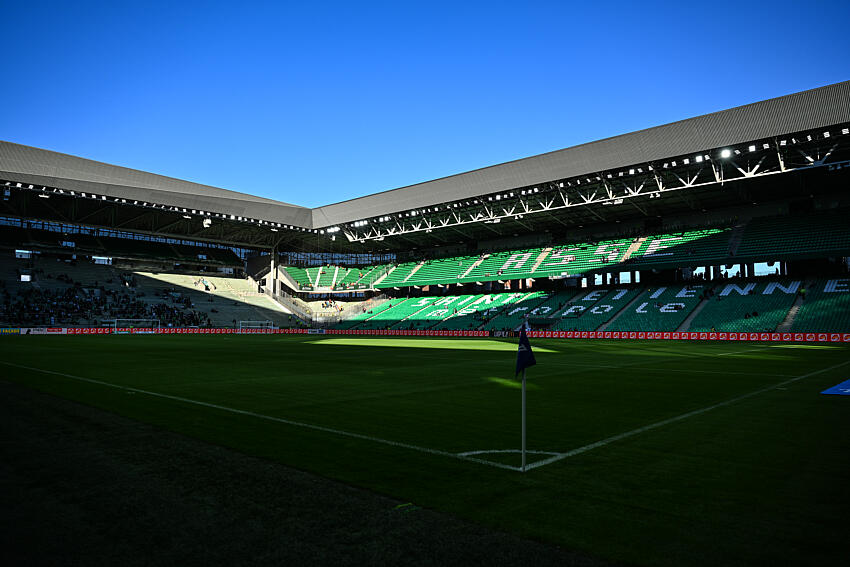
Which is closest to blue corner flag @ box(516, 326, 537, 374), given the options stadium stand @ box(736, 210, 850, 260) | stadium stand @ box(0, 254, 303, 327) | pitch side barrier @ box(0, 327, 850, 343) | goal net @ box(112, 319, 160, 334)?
pitch side barrier @ box(0, 327, 850, 343)

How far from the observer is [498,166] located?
5153cm

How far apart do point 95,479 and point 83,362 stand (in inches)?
741

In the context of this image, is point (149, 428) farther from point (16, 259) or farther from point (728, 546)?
point (16, 259)

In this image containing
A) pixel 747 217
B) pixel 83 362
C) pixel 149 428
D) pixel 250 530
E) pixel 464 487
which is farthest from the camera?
pixel 747 217

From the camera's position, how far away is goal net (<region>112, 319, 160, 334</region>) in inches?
2324

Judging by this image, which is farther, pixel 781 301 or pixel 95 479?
pixel 781 301

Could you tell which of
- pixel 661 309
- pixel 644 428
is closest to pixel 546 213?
pixel 661 309

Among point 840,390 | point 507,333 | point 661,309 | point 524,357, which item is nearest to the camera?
point 524,357

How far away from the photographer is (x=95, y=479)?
5.92 meters

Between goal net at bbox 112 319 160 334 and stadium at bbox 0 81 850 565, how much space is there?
1.49 ft

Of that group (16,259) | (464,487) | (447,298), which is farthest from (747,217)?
(16,259)

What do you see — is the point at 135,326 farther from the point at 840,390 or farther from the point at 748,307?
the point at 840,390

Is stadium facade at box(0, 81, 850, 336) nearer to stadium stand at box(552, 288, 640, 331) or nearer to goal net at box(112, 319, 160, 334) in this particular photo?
stadium stand at box(552, 288, 640, 331)

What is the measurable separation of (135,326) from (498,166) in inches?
1875
